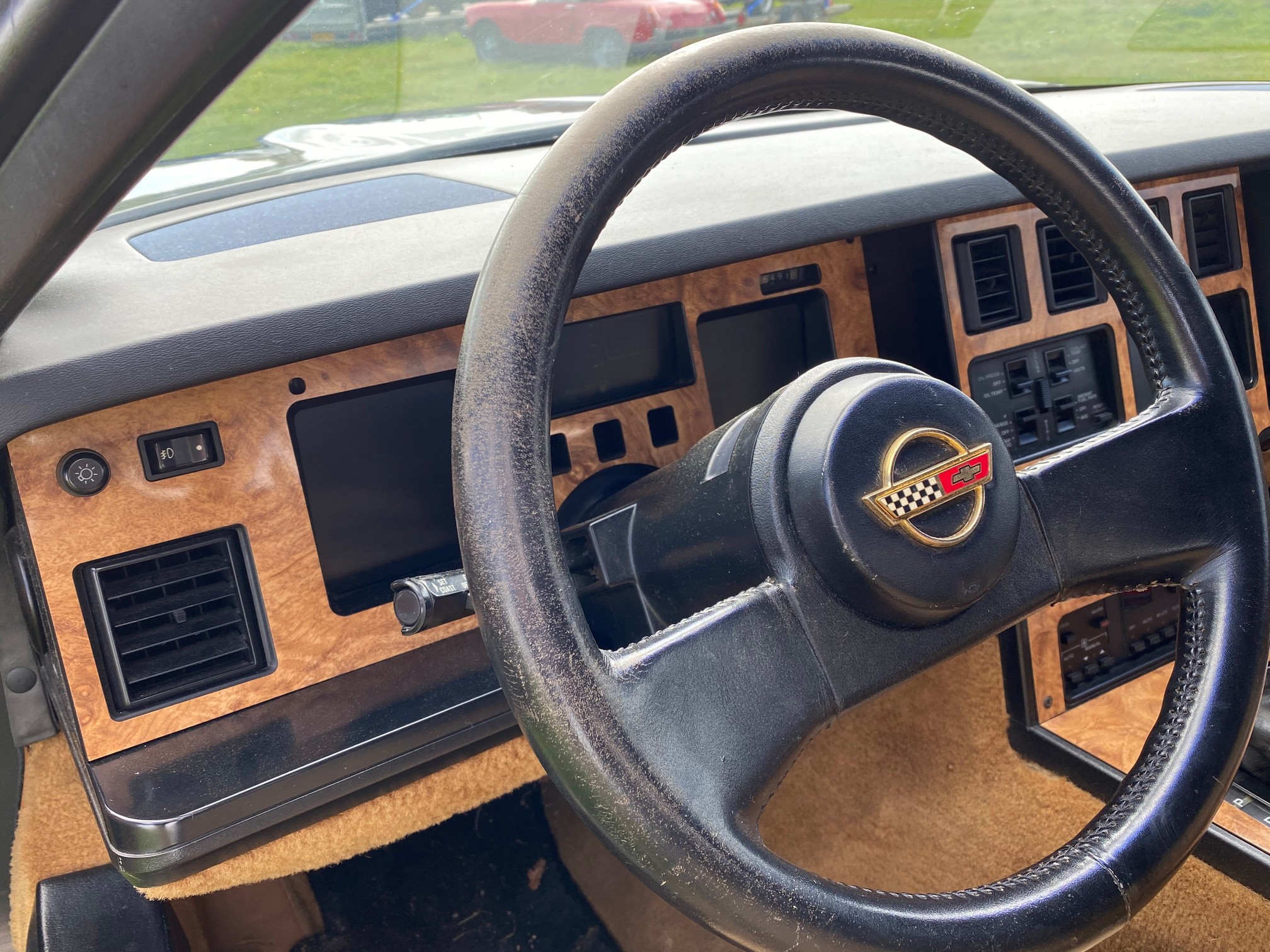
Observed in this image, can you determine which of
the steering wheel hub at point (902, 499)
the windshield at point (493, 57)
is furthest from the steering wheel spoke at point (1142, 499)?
the windshield at point (493, 57)

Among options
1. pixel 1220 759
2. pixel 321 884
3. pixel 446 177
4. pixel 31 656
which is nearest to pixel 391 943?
pixel 321 884

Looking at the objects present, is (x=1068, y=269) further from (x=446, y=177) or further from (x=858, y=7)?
(x=446, y=177)

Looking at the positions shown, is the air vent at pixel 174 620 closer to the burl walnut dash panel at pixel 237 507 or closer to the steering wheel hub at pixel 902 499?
the burl walnut dash panel at pixel 237 507

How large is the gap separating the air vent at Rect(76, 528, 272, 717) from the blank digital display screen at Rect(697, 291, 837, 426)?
27.3 inches

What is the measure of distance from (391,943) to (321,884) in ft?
0.51

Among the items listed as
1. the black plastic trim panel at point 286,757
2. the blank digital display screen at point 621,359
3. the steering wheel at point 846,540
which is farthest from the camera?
the blank digital display screen at point 621,359

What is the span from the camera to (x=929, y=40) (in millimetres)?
1176

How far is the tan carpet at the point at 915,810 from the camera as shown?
1576 mm

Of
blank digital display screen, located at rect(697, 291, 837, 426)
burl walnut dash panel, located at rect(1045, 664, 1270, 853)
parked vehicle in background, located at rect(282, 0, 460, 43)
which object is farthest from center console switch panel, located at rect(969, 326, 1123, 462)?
parked vehicle in background, located at rect(282, 0, 460, 43)

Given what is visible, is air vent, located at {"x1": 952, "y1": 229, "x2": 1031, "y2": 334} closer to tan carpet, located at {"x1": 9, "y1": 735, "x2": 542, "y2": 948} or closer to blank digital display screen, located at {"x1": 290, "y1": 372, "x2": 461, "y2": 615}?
blank digital display screen, located at {"x1": 290, "y1": 372, "x2": 461, "y2": 615}

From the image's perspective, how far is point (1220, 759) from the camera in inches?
33.1

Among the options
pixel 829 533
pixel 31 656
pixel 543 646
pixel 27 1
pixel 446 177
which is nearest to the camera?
pixel 27 1

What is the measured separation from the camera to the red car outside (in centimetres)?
169

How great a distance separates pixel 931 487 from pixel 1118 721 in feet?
3.17
